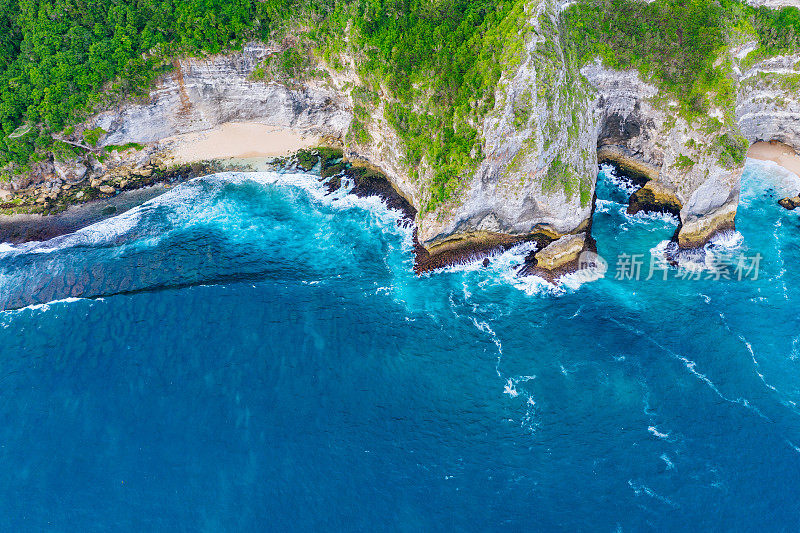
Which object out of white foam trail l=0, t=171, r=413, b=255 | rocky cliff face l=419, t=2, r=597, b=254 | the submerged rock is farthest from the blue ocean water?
rocky cliff face l=419, t=2, r=597, b=254

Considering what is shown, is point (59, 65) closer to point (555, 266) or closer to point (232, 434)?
point (232, 434)

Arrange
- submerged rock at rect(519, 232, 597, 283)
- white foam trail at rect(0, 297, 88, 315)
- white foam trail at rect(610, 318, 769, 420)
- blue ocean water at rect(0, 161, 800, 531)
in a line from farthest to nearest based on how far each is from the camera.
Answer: submerged rock at rect(519, 232, 597, 283) → white foam trail at rect(0, 297, 88, 315) → white foam trail at rect(610, 318, 769, 420) → blue ocean water at rect(0, 161, 800, 531)

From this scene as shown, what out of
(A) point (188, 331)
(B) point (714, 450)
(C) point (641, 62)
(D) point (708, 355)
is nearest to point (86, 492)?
(A) point (188, 331)

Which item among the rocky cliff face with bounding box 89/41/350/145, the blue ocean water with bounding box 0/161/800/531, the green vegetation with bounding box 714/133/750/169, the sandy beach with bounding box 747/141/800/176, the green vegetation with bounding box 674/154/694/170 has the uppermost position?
the rocky cliff face with bounding box 89/41/350/145

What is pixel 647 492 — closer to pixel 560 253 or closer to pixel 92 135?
pixel 560 253

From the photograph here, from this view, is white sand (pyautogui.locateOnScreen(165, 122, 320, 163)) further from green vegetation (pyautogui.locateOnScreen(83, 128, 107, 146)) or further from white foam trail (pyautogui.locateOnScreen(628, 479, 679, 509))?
white foam trail (pyautogui.locateOnScreen(628, 479, 679, 509))

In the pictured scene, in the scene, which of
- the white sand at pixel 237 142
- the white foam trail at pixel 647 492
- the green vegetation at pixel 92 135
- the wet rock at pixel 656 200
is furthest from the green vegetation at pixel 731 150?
the green vegetation at pixel 92 135

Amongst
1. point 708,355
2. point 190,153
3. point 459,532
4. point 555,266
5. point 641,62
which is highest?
point 641,62
